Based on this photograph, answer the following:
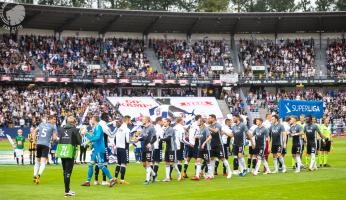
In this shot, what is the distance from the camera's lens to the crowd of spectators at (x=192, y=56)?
71.0m

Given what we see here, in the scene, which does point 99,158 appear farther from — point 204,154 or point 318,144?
point 318,144

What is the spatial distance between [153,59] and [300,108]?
34006 millimetres

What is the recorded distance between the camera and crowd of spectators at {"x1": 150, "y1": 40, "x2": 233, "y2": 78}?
71.0 metres

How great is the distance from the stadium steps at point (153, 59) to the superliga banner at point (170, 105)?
5.15 metres

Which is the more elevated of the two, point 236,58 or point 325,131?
point 236,58

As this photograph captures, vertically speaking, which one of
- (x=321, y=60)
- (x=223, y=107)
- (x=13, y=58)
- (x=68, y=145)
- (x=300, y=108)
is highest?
(x=321, y=60)

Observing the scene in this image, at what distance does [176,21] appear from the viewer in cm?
7081

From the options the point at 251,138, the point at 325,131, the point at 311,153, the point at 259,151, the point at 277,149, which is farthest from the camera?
the point at 325,131

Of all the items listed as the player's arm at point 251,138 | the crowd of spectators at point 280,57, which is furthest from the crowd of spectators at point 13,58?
the player's arm at point 251,138

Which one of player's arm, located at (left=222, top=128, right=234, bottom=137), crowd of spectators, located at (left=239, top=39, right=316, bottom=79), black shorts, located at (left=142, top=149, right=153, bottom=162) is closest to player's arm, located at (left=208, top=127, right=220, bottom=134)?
player's arm, located at (left=222, top=128, right=234, bottom=137)

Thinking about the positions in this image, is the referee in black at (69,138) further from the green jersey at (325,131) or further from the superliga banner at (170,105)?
the superliga banner at (170,105)

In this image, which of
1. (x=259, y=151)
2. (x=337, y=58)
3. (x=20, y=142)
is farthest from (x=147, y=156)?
(x=337, y=58)

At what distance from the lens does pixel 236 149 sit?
24344mm

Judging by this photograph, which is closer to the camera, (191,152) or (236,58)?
(191,152)
